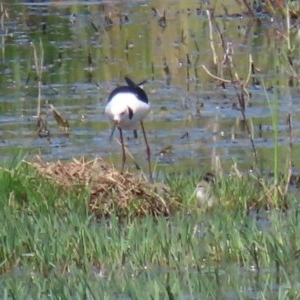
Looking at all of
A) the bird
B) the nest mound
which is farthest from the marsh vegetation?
the bird

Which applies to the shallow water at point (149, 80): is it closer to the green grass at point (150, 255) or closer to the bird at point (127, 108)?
the bird at point (127, 108)

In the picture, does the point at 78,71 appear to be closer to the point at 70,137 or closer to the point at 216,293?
the point at 70,137

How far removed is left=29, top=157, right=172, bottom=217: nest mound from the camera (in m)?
7.07

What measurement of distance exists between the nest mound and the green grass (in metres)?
0.22

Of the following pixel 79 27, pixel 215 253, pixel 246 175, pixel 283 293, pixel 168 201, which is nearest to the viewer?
pixel 283 293

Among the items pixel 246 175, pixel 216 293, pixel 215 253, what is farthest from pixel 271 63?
pixel 216 293

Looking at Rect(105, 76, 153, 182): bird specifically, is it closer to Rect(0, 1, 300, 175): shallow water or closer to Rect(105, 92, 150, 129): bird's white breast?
Rect(105, 92, 150, 129): bird's white breast

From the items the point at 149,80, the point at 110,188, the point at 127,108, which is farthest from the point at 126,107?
the point at 149,80

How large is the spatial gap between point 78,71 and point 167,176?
16.2 feet

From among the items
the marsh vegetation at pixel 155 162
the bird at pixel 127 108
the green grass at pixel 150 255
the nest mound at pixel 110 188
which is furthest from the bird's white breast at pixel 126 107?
the green grass at pixel 150 255

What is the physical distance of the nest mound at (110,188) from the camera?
707cm

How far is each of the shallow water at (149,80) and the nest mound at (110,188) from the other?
35.1 inches

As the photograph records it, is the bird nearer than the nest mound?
No

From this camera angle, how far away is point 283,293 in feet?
→ 15.6
